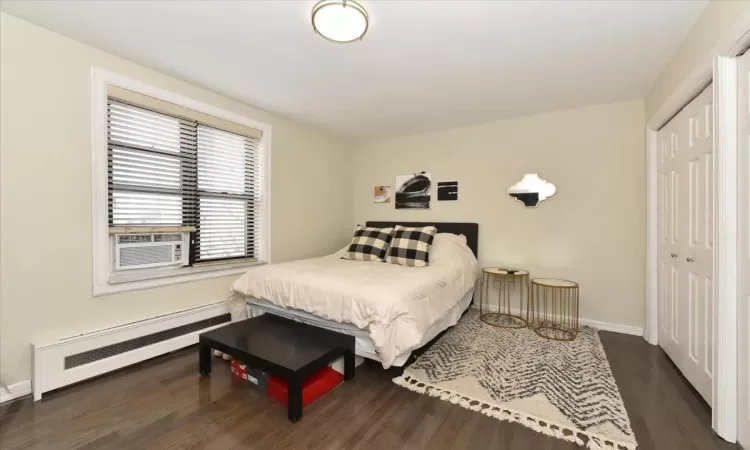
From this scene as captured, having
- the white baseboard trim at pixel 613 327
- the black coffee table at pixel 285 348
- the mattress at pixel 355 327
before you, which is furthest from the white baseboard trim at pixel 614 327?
the black coffee table at pixel 285 348

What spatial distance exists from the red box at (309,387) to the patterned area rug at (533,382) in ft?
1.55

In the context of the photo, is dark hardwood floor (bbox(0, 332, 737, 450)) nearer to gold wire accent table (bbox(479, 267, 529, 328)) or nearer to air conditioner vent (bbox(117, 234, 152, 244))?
air conditioner vent (bbox(117, 234, 152, 244))

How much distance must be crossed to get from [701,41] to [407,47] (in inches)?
67.6

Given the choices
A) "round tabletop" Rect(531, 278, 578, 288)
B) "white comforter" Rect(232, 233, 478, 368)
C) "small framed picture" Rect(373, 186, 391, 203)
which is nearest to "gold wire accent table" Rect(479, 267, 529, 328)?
"round tabletop" Rect(531, 278, 578, 288)

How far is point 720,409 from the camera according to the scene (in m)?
1.57

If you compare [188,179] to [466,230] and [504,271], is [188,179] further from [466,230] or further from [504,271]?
[504,271]

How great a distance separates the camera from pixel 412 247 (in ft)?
10.7

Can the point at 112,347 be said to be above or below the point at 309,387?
above

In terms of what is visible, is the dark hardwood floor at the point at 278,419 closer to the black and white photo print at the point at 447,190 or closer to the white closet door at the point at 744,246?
the white closet door at the point at 744,246

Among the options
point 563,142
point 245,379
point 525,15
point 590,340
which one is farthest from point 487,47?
point 245,379

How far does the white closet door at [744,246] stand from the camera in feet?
4.72

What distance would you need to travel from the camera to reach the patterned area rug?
1.66m

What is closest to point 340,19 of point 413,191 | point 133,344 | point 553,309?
point 133,344

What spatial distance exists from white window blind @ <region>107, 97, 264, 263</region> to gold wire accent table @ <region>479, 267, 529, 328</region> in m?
2.65
